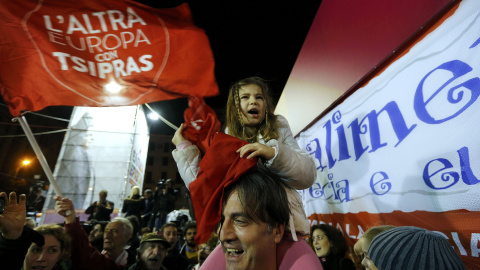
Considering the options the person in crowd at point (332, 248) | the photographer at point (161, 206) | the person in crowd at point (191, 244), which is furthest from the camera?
the photographer at point (161, 206)

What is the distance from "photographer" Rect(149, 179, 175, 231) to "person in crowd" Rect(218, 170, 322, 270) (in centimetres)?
655

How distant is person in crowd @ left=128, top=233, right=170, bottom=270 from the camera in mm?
2908

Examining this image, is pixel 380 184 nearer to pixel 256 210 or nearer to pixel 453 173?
pixel 453 173

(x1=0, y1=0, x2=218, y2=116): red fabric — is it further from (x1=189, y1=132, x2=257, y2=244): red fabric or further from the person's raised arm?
(x1=189, y1=132, x2=257, y2=244): red fabric

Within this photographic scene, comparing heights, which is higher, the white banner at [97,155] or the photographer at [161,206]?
the white banner at [97,155]

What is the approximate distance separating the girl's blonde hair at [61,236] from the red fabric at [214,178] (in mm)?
1896

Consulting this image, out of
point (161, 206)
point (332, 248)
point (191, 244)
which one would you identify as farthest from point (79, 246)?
point (161, 206)

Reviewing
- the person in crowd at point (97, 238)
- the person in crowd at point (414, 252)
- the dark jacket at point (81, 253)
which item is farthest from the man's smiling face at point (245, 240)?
the person in crowd at point (97, 238)

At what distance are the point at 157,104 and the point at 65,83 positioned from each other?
9.27 meters

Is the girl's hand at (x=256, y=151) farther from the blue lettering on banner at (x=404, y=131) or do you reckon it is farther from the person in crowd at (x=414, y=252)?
the blue lettering on banner at (x=404, y=131)

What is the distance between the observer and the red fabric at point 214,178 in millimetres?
1253

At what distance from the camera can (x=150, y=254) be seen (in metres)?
2.96

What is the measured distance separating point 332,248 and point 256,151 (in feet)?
6.86

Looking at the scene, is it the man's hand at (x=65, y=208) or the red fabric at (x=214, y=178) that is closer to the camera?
the red fabric at (x=214, y=178)
